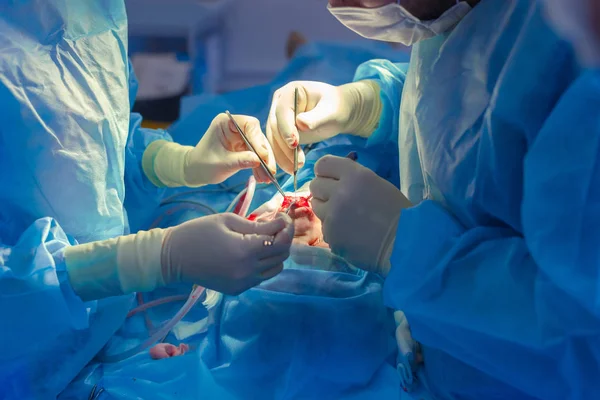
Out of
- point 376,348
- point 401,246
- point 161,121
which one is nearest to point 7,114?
point 401,246

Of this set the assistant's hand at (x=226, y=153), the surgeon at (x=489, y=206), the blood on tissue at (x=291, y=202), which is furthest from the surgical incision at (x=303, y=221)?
the surgeon at (x=489, y=206)

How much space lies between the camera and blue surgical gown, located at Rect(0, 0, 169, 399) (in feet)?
3.68

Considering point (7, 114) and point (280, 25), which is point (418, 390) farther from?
point (280, 25)

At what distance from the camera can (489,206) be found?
1.04m

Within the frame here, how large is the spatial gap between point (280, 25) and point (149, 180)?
5.55 ft

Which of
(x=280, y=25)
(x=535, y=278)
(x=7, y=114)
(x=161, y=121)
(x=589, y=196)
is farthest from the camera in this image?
(x=280, y=25)

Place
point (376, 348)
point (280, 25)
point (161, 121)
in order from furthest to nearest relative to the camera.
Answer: point (280, 25), point (161, 121), point (376, 348)

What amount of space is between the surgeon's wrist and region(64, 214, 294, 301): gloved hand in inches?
28.2

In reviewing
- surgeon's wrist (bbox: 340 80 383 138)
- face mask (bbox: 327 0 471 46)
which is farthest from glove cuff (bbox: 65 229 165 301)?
surgeon's wrist (bbox: 340 80 383 138)

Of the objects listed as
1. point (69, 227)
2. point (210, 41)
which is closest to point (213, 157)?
point (69, 227)

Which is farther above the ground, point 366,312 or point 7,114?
point 7,114

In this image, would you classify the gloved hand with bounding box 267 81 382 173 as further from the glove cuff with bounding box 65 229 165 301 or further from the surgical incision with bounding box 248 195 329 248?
the glove cuff with bounding box 65 229 165 301

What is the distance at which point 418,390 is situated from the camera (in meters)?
1.25

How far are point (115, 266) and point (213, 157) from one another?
580mm
